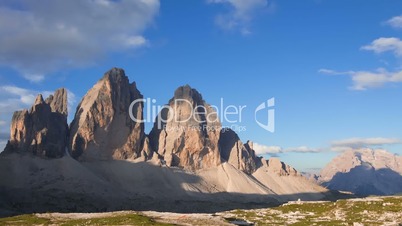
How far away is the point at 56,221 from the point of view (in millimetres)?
70250

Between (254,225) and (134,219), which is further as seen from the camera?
(254,225)

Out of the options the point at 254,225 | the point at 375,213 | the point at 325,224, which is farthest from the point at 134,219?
the point at 375,213

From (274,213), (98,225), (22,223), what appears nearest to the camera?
(98,225)

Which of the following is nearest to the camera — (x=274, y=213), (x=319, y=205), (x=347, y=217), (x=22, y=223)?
(x=22, y=223)

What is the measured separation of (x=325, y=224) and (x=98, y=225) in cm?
3332

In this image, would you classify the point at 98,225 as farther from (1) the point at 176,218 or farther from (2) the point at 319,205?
(2) the point at 319,205

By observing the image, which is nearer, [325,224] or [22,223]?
[325,224]

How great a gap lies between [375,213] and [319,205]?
758 inches

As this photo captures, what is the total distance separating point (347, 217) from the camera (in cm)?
7606

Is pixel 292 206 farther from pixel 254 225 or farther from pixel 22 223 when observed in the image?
pixel 22 223

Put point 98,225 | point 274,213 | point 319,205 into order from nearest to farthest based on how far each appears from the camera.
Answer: point 98,225, point 274,213, point 319,205

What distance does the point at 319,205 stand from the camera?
97.2 metres

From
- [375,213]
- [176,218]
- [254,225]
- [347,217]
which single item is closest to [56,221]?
[176,218]

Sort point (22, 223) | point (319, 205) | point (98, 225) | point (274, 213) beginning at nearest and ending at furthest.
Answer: point (98, 225) < point (22, 223) < point (274, 213) < point (319, 205)
